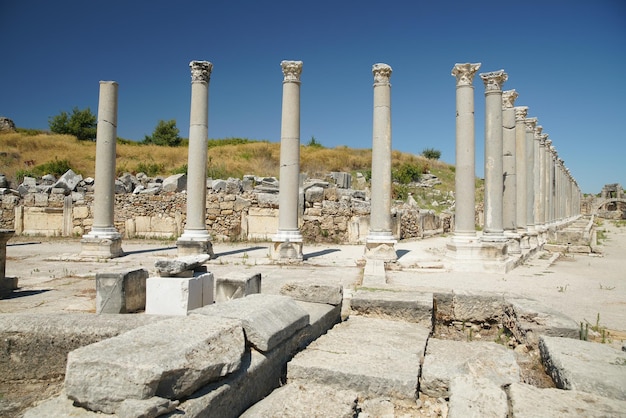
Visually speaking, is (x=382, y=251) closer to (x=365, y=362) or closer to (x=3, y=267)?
(x=365, y=362)

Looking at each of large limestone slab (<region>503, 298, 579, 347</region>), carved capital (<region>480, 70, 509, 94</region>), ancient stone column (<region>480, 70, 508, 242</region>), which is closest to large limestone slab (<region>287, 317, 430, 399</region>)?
large limestone slab (<region>503, 298, 579, 347</region>)

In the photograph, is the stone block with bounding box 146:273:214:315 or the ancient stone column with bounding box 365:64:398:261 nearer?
the stone block with bounding box 146:273:214:315

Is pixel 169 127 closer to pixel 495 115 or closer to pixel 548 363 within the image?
pixel 495 115

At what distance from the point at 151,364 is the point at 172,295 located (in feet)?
10.3

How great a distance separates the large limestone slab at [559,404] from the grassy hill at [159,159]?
25.0m

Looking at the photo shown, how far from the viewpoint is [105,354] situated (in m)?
2.43

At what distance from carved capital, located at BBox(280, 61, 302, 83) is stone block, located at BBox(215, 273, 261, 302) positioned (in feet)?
25.5

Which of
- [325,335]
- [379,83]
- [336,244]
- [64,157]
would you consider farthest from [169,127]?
[325,335]

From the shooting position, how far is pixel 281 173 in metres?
12.0

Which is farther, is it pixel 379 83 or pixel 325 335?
pixel 379 83

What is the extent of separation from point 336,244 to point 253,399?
14701 mm

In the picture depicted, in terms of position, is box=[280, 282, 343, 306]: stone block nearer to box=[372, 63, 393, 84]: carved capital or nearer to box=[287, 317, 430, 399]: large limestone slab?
box=[287, 317, 430, 399]: large limestone slab

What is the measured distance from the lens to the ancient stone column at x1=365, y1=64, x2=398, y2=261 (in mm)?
11570

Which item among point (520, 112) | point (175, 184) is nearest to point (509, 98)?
point (520, 112)
